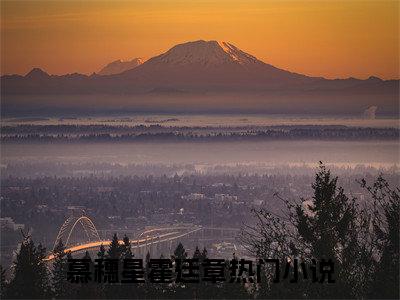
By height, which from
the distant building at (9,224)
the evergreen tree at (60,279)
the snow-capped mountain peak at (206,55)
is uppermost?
A: the snow-capped mountain peak at (206,55)

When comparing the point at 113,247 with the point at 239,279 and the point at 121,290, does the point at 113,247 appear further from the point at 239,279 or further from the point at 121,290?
the point at 239,279

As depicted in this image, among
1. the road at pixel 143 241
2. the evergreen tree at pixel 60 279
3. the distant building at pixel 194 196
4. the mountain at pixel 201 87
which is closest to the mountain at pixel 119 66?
the mountain at pixel 201 87

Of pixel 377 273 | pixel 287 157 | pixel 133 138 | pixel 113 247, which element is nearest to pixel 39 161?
pixel 133 138

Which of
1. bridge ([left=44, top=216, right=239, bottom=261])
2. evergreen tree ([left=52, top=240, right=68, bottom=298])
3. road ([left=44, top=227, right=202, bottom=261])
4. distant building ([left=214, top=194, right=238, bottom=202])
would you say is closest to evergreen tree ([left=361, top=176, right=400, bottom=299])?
evergreen tree ([left=52, top=240, right=68, bottom=298])

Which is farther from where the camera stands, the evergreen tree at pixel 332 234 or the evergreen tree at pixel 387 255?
the evergreen tree at pixel 387 255

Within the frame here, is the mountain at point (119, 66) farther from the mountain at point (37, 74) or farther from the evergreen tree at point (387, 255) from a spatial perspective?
the evergreen tree at point (387, 255)

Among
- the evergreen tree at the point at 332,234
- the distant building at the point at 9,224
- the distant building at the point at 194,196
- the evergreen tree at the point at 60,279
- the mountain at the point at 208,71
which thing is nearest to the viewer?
the evergreen tree at the point at 332,234
